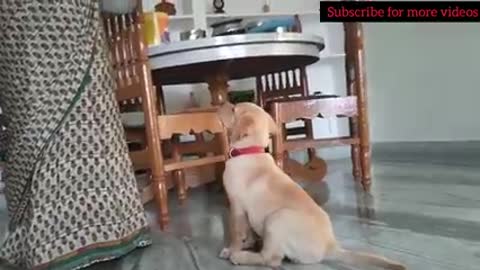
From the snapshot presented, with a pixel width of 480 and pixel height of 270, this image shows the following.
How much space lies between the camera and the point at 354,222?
1.94 metres

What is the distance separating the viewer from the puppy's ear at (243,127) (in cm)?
154

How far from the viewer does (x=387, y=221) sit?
6.28 feet

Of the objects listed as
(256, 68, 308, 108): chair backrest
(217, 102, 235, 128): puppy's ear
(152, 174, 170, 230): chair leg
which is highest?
(256, 68, 308, 108): chair backrest

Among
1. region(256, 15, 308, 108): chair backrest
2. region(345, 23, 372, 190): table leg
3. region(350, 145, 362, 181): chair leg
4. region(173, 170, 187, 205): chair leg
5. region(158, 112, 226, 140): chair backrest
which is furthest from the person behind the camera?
region(256, 15, 308, 108): chair backrest

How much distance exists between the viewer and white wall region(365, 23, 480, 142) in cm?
381

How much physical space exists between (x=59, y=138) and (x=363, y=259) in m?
0.84

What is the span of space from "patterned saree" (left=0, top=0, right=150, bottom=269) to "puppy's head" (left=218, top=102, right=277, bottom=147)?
1.10 ft

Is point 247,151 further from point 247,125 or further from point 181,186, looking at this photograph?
point 181,186

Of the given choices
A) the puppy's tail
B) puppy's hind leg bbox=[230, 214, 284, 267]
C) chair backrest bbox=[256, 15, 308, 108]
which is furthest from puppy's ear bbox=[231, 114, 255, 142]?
chair backrest bbox=[256, 15, 308, 108]


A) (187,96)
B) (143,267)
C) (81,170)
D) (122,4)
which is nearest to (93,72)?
(81,170)

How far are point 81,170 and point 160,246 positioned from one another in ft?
1.29

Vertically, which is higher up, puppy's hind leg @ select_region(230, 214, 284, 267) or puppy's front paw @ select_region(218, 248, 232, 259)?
puppy's hind leg @ select_region(230, 214, 284, 267)

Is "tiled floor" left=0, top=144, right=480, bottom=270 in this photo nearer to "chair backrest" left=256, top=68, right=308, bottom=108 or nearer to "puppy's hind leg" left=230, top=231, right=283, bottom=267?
"puppy's hind leg" left=230, top=231, right=283, bottom=267

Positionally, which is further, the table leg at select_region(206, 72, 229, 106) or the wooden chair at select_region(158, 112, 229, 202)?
the table leg at select_region(206, 72, 229, 106)
